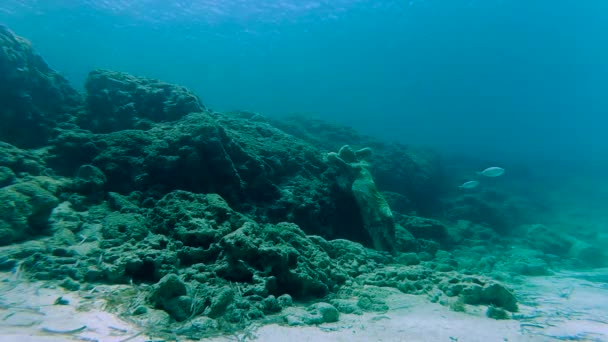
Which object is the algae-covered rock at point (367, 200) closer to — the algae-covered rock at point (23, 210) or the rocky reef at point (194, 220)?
the rocky reef at point (194, 220)

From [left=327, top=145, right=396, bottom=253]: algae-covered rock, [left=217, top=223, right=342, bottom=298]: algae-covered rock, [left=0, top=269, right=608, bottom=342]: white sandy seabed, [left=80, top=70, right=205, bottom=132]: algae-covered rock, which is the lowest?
[left=0, top=269, right=608, bottom=342]: white sandy seabed

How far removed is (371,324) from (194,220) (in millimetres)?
A: 2965

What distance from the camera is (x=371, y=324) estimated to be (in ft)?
11.9

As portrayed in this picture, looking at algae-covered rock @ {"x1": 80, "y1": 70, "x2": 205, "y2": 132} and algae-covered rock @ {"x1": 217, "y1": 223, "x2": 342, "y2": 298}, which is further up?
algae-covered rock @ {"x1": 80, "y1": 70, "x2": 205, "y2": 132}

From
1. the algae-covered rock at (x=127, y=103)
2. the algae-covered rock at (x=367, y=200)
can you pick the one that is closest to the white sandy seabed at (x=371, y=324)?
the algae-covered rock at (x=367, y=200)

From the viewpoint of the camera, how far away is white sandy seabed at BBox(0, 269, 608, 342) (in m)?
2.64

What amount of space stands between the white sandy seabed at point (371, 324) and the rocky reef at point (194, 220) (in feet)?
0.73

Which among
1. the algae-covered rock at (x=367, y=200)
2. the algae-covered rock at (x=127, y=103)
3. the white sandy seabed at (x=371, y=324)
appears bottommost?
the white sandy seabed at (x=371, y=324)

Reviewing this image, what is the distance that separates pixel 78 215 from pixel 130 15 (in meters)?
50.2

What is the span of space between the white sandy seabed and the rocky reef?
0.22m

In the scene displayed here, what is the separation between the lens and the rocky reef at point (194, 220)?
3729 millimetres

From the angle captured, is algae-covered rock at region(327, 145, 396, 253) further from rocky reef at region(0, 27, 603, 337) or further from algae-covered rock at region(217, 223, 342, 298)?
algae-covered rock at region(217, 223, 342, 298)

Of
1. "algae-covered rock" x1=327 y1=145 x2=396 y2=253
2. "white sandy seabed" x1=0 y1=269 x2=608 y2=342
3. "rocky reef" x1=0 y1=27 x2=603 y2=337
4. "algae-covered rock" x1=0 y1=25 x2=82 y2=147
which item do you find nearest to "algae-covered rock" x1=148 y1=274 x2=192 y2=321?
"rocky reef" x1=0 y1=27 x2=603 y2=337

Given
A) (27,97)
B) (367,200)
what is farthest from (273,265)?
(27,97)
